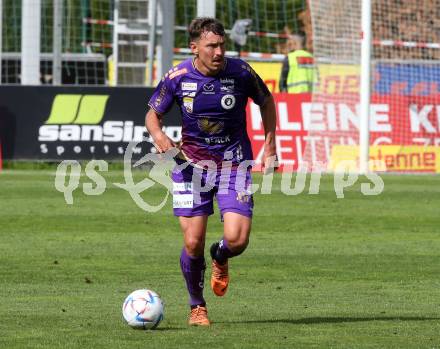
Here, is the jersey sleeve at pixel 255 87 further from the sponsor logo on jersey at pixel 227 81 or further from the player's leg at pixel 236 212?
the player's leg at pixel 236 212

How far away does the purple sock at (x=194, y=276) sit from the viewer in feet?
29.7

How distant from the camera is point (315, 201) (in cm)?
1867

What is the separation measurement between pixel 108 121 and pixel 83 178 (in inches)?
85.4

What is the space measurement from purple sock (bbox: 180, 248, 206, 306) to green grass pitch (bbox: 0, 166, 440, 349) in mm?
202

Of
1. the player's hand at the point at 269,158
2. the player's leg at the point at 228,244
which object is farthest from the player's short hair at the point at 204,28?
the player's leg at the point at 228,244

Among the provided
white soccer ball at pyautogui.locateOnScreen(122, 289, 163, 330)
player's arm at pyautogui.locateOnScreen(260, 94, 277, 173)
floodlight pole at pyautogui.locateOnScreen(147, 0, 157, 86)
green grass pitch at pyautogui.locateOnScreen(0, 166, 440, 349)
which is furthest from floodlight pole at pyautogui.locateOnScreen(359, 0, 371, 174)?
white soccer ball at pyautogui.locateOnScreen(122, 289, 163, 330)

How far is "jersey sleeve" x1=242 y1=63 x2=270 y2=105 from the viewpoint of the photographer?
29.9 feet

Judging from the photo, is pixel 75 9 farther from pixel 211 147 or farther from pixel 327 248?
pixel 211 147

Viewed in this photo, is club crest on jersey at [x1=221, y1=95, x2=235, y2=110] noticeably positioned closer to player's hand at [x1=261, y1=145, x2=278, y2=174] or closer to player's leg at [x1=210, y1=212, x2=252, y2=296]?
player's hand at [x1=261, y1=145, x2=278, y2=174]

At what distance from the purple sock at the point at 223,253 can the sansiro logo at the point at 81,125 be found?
567 inches

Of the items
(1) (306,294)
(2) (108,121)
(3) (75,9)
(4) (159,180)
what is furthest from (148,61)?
(1) (306,294)

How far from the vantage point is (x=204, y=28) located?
892cm

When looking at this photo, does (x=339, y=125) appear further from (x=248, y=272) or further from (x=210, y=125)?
(x=210, y=125)

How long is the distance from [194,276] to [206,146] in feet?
3.02
